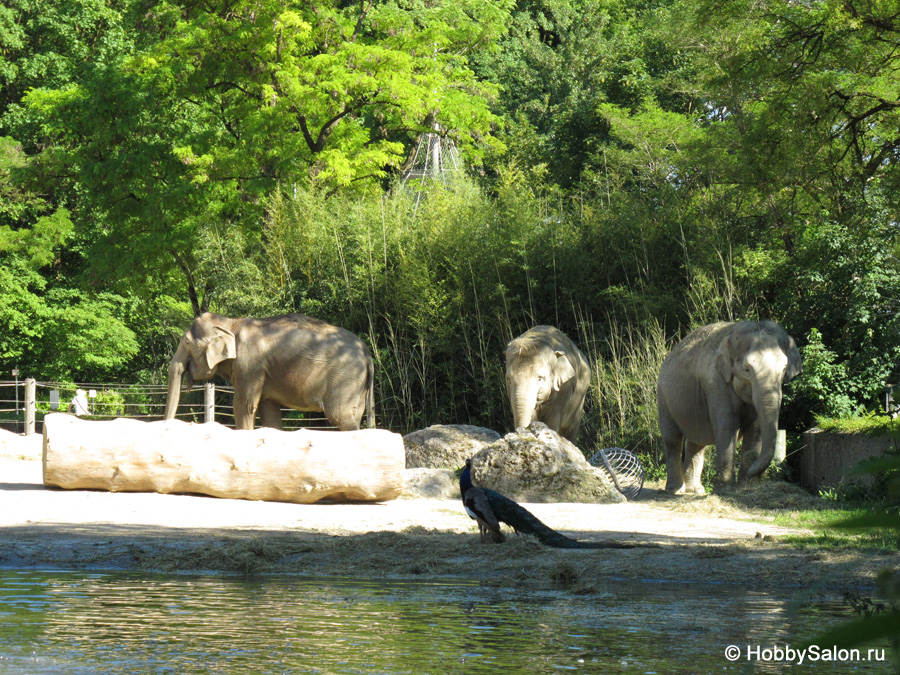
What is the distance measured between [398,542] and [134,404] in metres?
14.0

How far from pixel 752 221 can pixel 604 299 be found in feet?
10.4

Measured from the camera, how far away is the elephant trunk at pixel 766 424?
12008 millimetres

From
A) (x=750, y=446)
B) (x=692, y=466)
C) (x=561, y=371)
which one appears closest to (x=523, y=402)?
(x=561, y=371)

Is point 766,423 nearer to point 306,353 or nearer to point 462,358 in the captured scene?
point 306,353

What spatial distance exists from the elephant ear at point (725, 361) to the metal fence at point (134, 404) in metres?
8.48

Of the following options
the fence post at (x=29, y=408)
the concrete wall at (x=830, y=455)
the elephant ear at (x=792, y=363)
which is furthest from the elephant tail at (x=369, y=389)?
the fence post at (x=29, y=408)

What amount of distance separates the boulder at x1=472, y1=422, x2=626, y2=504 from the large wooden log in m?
1.30

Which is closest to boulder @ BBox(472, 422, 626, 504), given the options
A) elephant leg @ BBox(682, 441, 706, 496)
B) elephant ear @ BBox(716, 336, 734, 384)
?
elephant ear @ BBox(716, 336, 734, 384)

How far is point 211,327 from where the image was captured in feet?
48.7

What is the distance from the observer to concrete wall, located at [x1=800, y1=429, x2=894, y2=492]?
12359 millimetres

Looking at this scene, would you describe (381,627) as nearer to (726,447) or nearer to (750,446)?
(726,447)

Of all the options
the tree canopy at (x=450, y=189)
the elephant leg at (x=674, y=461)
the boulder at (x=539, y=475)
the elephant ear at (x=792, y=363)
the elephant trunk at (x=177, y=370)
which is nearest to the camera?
the boulder at (x=539, y=475)

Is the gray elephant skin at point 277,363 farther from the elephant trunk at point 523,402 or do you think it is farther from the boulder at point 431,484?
the boulder at point 431,484

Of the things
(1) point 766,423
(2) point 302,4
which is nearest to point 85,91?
(2) point 302,4
